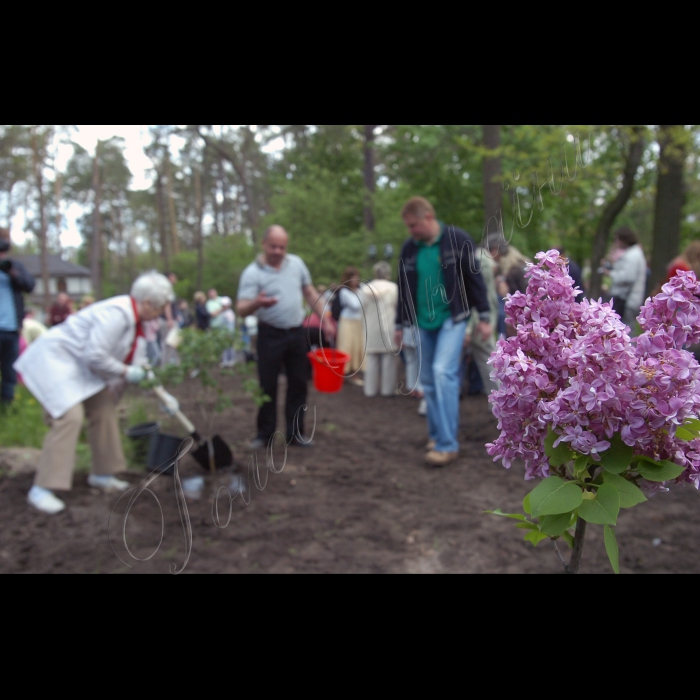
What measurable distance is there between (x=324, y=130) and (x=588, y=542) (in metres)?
16.5

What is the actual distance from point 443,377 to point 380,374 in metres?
3.49

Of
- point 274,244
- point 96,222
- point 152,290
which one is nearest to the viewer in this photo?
point 152,290

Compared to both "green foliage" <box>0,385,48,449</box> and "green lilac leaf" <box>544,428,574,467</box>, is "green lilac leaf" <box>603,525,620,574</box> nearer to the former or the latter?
"green lilac leaf" <box>544,428,574,467</box>

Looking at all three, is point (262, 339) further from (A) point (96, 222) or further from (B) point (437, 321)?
(A) point (96, 222)

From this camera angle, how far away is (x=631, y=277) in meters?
5.93

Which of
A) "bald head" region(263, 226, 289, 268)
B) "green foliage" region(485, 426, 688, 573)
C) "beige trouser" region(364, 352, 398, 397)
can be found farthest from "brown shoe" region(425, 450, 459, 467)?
"green foliage" region(485, 426, 688, 573)

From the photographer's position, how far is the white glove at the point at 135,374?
12.6 ft

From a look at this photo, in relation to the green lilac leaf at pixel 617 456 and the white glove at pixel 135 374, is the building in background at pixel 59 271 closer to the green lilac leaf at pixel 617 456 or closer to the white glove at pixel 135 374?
the white glove at pixel 135 374

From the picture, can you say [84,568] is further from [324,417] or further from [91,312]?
[324,417]

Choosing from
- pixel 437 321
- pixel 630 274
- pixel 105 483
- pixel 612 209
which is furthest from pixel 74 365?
pixel 612 209

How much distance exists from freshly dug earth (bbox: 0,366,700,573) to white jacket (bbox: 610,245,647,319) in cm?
245

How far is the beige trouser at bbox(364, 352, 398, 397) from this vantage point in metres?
7.17

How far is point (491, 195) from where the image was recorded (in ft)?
17.2

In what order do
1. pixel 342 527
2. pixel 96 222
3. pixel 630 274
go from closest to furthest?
pixel 342 527
pixel 630 274
pixel 96 222
